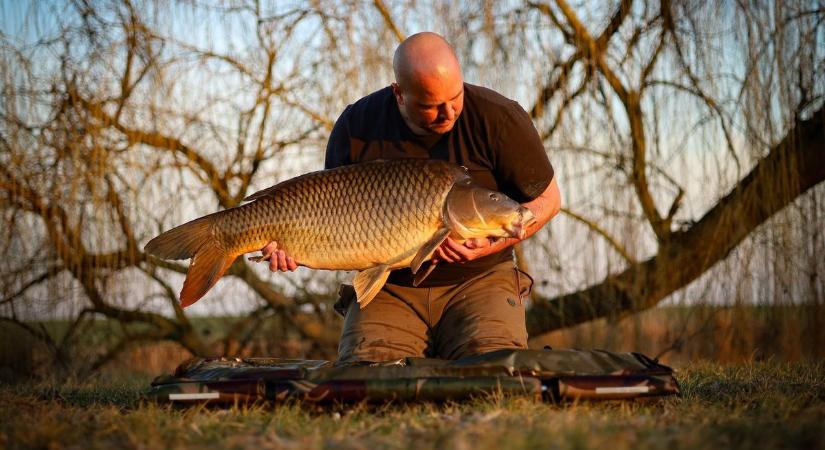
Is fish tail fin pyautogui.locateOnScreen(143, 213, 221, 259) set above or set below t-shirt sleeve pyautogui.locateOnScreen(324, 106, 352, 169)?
below

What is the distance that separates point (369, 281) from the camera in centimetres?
269

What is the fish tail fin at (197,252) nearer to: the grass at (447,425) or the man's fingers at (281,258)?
the man's fingers at (281,258)

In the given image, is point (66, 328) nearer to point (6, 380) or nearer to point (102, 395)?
point (6, 380)

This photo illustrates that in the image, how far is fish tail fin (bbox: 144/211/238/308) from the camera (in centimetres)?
279

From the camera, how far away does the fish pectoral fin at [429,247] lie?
2564mm

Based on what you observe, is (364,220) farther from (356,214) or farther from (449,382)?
(449,382)

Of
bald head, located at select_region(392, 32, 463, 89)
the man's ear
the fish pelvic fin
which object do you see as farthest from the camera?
the man's ear

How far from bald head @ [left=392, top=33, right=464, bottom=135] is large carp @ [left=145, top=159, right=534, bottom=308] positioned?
9.2 inches

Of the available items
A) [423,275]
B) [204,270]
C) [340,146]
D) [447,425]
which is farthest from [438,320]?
[447,425]

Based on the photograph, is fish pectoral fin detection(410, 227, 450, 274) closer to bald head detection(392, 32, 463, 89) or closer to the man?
the man

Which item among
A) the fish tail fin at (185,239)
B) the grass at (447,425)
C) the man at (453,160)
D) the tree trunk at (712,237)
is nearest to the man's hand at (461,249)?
the man at (453,160)

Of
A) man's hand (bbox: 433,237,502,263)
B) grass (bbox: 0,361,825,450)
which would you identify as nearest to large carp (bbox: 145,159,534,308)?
man's hand (bbox: 433,237,502,263)

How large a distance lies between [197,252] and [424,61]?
0.97m

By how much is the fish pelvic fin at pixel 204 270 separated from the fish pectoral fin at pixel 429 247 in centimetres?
64
